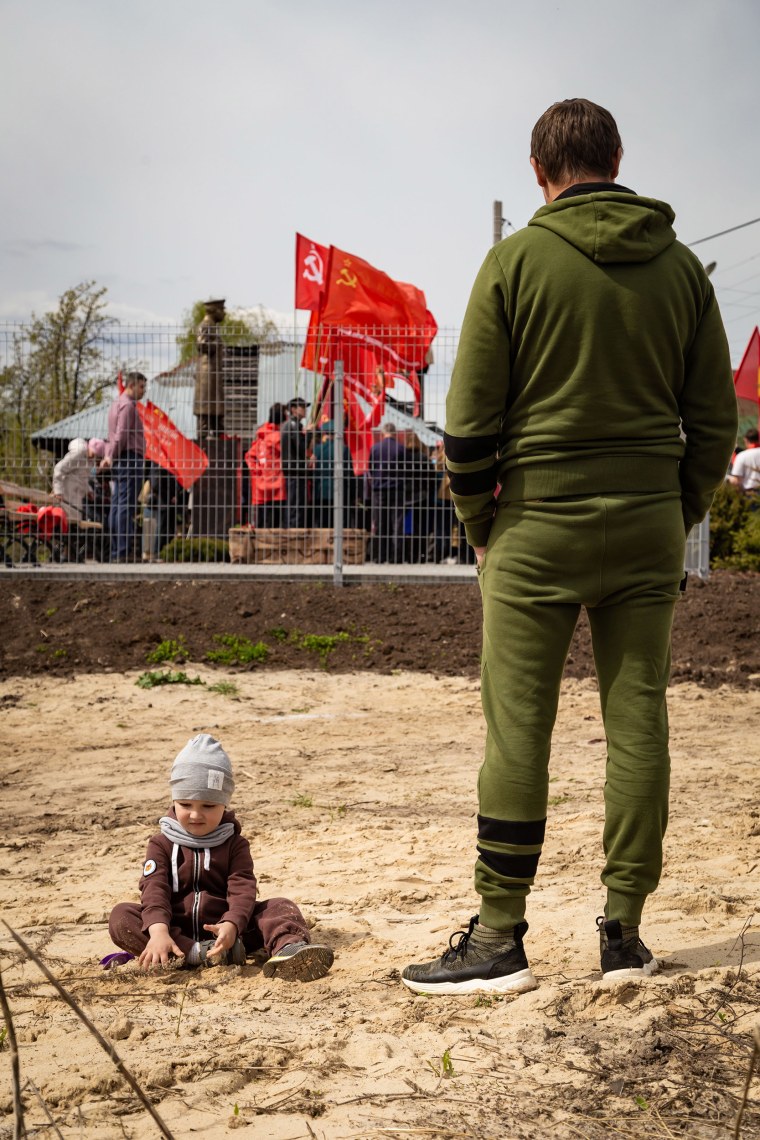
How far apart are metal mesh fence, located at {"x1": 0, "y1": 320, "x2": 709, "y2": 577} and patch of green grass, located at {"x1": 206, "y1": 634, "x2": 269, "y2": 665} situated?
7.11 ft

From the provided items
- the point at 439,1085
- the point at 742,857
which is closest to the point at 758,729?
the point at 742,857

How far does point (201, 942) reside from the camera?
3.46 metres

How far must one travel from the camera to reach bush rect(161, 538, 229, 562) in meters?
12.4

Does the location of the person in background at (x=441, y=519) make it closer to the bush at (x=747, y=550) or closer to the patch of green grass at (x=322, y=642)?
the patch of green grass at (x=322, y=642)

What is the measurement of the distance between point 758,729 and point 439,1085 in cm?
556

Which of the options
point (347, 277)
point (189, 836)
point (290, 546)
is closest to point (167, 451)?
point (290, 546)

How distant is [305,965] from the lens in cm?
322

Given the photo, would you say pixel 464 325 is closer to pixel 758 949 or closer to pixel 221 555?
pixel 758 949

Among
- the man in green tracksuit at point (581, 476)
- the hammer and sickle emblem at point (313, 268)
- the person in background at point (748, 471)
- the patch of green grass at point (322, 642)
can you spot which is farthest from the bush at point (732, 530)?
the man in green tracksuit at point (581, 476)

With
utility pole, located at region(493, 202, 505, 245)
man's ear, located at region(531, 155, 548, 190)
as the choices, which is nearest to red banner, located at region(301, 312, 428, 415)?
utility pole, located at region(493, 202, 505, 245)

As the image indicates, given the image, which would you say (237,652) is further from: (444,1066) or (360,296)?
(360,296)

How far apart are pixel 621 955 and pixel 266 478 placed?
31.7 feet

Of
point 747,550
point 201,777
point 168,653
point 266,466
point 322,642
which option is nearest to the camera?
point 201,777

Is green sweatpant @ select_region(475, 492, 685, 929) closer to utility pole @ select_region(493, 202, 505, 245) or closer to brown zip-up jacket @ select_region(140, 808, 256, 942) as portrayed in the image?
brown zip-up jacket @ select_region(140, 808, 256, 942)
